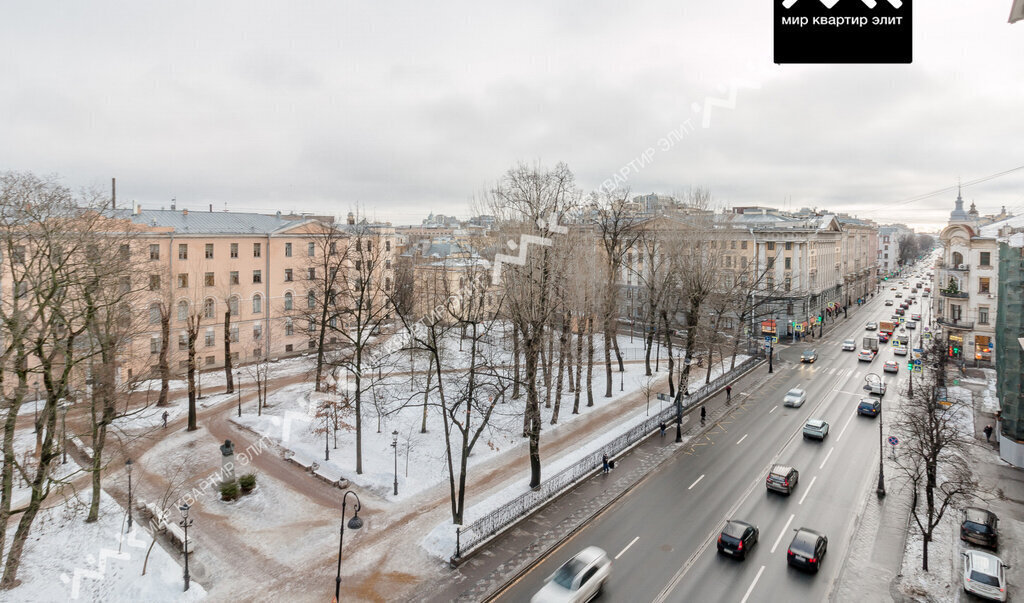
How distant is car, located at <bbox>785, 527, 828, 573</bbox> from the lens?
1602 centimetres

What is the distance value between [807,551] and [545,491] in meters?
9.51

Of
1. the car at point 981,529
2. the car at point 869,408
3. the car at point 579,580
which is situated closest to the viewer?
the car at point 579,580

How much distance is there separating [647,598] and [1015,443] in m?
22.1

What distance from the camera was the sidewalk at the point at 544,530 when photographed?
15781mm

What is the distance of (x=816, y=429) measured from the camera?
27.5 m

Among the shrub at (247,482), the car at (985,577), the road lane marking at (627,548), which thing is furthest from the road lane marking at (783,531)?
the shrub at (247,482)

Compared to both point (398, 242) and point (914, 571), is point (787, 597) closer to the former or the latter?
point (914, 571)

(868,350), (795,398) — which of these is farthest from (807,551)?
(868,350)

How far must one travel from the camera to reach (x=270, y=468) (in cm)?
2456

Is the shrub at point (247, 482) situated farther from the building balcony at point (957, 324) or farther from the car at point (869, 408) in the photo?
the building balcony at point (957, 324)

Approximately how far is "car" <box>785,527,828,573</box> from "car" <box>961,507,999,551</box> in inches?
219

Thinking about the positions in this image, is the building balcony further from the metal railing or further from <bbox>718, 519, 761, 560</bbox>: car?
<bbox>718, 519, 761, 560</bbox>: car

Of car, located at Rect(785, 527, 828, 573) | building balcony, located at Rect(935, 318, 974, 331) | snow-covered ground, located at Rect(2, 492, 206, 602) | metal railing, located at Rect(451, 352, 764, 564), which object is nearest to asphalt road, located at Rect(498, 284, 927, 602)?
car, located at Rect(785, 527, 828, 573)

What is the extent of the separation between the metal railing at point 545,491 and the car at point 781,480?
7.05 meters
